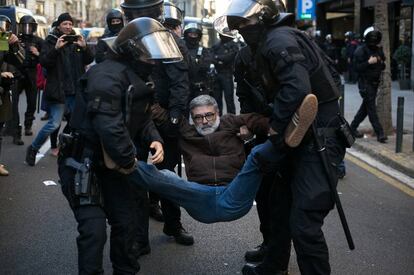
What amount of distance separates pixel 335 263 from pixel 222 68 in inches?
308

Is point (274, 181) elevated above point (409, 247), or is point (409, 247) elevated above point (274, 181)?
point (274, 181)

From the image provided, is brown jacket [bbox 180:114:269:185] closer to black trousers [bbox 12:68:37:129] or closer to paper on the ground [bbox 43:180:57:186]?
paper on the ground [bbox 43:180:57:186]

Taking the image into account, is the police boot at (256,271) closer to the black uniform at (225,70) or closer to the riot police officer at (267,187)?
the riot police officer at (267,187)

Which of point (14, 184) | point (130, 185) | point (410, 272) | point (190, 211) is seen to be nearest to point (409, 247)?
point (410, 272)

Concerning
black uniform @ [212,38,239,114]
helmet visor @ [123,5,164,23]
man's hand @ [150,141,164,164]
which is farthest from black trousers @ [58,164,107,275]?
black uniform @ [212,38,239,114]

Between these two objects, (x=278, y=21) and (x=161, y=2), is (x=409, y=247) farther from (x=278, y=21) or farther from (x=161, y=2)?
(x=161, y=2)

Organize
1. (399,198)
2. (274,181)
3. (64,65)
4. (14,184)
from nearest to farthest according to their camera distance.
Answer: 1. (274,181)
2. (399,198)
3. (14,184)
4. (64,65)

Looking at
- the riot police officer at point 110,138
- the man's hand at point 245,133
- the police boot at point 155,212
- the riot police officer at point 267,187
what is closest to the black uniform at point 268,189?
the riot police officer at point 267,187

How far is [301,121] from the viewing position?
10.9 feet

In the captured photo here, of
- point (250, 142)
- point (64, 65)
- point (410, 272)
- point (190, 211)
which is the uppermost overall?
point (64, 65)

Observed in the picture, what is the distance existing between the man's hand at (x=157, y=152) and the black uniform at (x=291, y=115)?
0.74 m

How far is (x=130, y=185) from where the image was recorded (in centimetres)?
386

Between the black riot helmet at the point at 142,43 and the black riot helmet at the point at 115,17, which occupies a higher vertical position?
the black riot helmet at the point at 115,17

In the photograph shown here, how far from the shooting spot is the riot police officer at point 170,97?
4.79m
